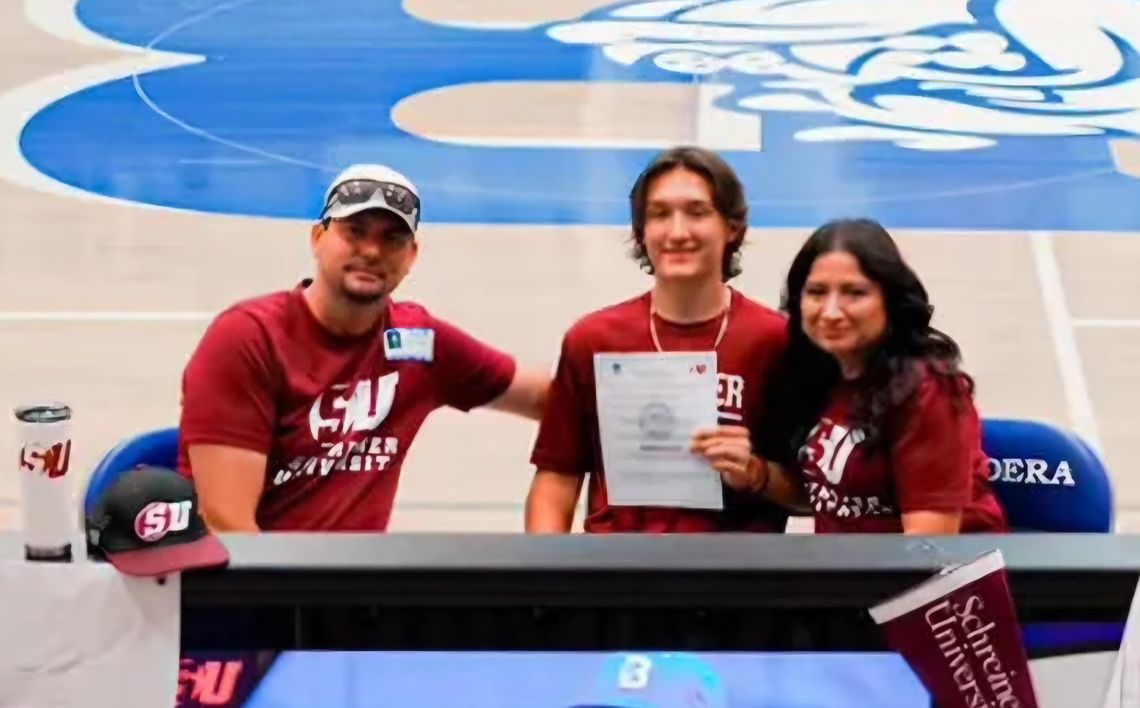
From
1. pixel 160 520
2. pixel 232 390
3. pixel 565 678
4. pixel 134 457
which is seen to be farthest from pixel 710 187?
pixel 160 520

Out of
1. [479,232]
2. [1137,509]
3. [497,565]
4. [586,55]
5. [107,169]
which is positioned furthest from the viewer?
[586,55]

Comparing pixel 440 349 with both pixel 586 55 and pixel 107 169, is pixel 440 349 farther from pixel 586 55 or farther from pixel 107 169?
pixel 586 55

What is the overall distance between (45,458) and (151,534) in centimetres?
14

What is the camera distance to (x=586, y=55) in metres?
9.84

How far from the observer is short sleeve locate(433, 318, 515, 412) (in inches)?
123

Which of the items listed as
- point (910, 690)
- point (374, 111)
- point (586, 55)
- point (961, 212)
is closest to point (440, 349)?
point (910, 690)

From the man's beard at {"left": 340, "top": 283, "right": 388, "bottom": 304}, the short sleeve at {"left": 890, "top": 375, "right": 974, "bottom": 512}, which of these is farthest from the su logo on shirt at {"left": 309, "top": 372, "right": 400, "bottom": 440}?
the short sleeve at {"left": 890, "top": 375, "right": 974, "bottom": 512}

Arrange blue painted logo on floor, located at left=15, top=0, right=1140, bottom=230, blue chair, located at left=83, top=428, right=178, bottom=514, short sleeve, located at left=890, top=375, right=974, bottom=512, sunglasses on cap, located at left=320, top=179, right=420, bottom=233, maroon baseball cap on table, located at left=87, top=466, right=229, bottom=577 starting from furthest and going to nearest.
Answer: blue painted logo on floor, located at left=15, top=0, right=1140, bottom=230, sunglasses on cap, located at left=320, top=179, right=420, bottom=233, blue chair, located at left=83, top=428, right=178, bottom=514, short sleeve, located at left=890, top=375, right=974, bottom=512, maroon baseball cap on table, located at left=87, top=466, right=229, bottom=577

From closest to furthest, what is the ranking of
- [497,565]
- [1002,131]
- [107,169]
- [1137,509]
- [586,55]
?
[497,565] < [1137,509] < [107,169] < [1002,131] < [586,55]

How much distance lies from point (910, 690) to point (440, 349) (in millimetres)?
1560

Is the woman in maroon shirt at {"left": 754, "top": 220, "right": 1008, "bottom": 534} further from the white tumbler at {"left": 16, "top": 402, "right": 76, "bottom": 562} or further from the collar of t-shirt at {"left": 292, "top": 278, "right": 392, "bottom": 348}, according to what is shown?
the white tumbler at {"left": 16, "top": 402, "right": 76, "bottom": 562}

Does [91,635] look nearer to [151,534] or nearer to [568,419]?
[151,534]

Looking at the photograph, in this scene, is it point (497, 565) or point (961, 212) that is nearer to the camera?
point (497, 565)

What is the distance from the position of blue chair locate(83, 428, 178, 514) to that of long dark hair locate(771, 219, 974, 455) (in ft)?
3.61
